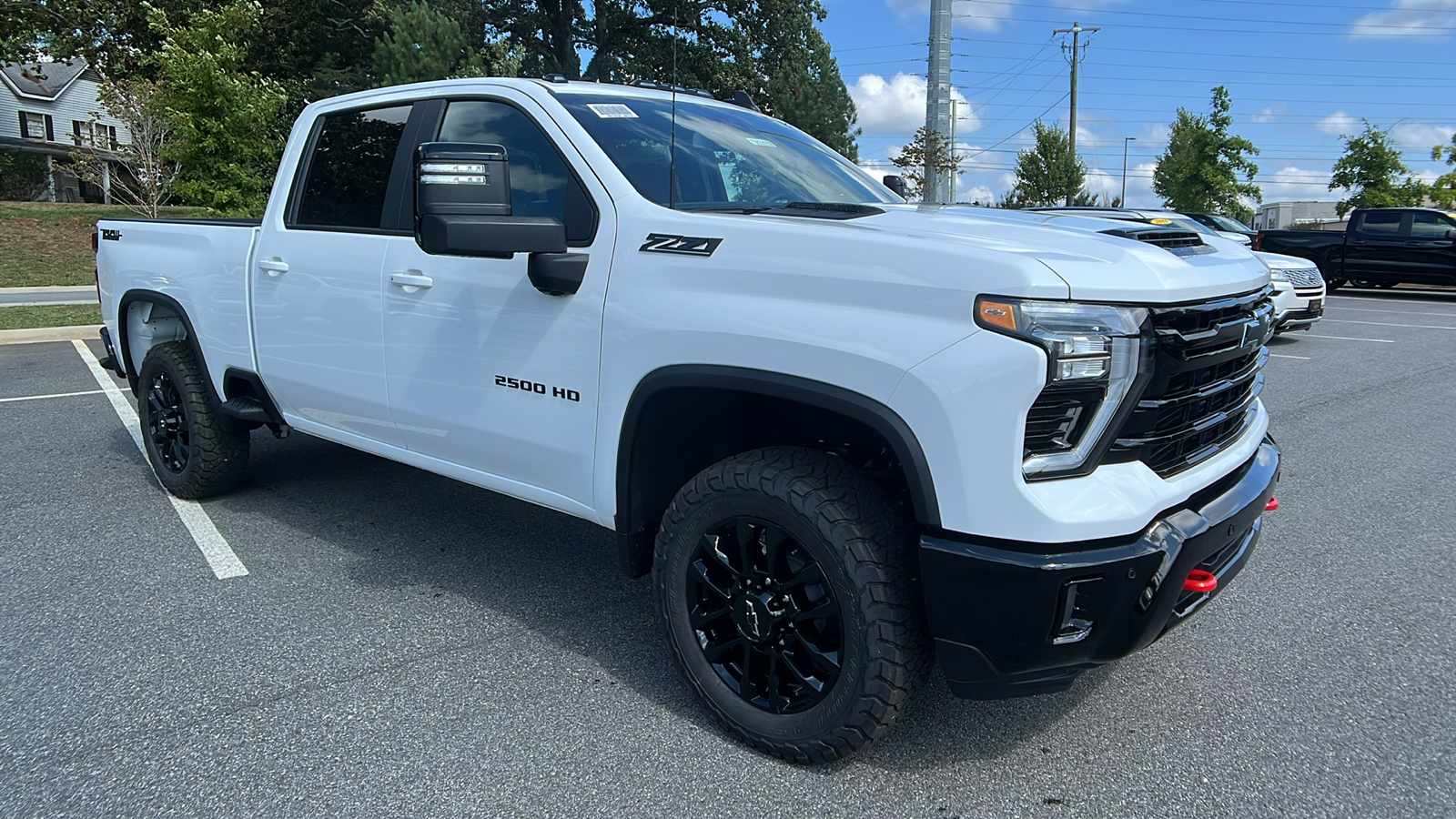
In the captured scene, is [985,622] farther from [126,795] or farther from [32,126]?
[32,126]

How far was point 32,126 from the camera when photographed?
4947cm

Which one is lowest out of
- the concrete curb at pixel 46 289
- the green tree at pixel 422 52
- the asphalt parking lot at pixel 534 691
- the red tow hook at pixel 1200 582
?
the asphalt parking lot at pixel 534 691

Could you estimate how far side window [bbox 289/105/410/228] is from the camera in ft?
12.6

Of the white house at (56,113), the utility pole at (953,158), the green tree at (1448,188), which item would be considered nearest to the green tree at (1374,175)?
the green tree at (1448,188)

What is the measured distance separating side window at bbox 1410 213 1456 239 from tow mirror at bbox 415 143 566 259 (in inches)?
870

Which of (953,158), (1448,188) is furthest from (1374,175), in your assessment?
(953,158)

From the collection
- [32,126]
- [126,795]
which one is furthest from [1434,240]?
[32,126]

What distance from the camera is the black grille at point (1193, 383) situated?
2.27 m

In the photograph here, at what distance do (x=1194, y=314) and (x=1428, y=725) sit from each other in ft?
5.15

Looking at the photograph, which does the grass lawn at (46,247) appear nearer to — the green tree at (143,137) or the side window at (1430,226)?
the green tree at (143,137)

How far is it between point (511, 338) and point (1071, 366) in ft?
5.84

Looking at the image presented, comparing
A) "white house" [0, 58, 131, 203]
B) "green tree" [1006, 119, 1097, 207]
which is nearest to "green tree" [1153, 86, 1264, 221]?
"green tree" [1006, 119, 1097, 207]

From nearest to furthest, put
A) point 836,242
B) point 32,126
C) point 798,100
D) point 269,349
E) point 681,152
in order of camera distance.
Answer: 1. point 836,242
2. point 681,152
3. point 269,349
4. point 798,100
5. point 32,126

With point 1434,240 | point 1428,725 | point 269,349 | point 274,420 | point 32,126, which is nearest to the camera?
point 1428,725
